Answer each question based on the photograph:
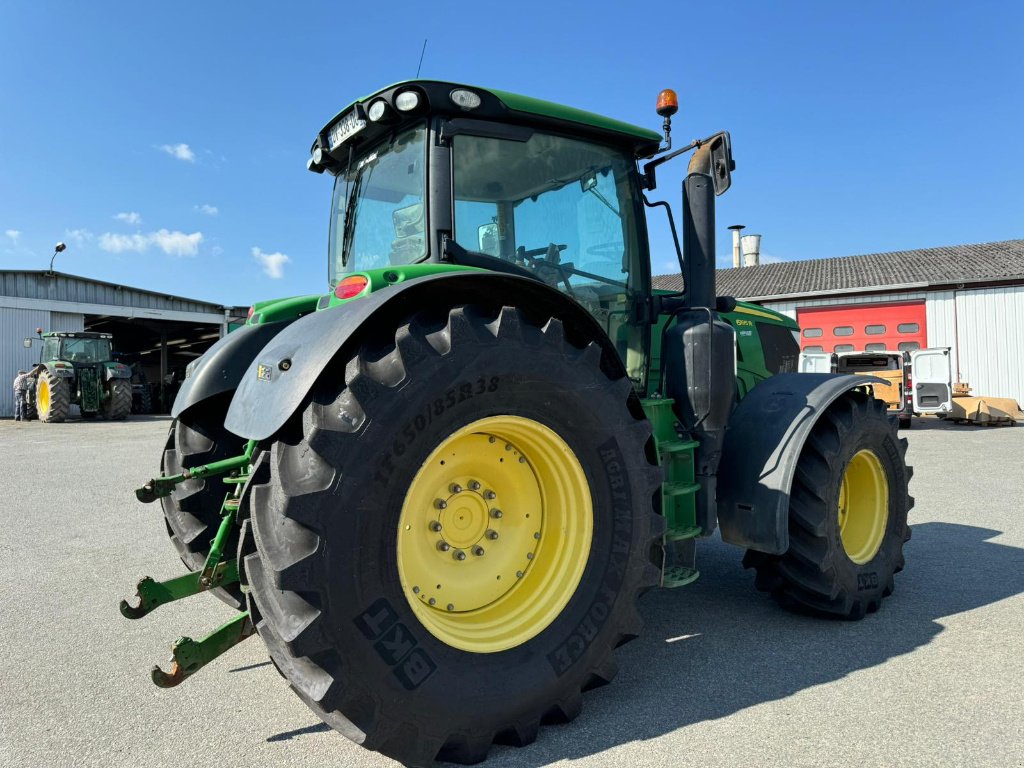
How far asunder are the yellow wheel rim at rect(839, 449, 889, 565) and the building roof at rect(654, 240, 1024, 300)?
43.1 ft

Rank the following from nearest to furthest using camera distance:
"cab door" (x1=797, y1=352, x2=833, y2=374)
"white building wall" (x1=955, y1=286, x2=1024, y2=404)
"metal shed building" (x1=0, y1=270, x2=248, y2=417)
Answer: "cab door" (x1=797, y1=352, x2=833, y2=374) < "white building wall" (x1=955, y1=286, x2=1024, y2=404) < "metal shed building" (x1=0, y1=270, x2=248, y2=417)

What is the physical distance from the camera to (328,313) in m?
2.27

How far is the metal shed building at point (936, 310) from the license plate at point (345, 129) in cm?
1541

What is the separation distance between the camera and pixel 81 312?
23.7 m

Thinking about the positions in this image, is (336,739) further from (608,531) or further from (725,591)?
(725,591)

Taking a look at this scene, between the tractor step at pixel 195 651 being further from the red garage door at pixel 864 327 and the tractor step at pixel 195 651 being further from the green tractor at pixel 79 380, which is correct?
the green tractor at pixel 79 380

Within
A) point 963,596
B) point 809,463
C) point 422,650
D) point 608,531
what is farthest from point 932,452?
point 422,650

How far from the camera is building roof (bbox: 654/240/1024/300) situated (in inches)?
733

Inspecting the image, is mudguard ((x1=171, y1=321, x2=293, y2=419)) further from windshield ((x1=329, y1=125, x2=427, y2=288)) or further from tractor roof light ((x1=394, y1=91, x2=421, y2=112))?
tractor roof light ((x1=394, y1=91, x2=421, y2=112))

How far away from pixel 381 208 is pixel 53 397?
19.1m

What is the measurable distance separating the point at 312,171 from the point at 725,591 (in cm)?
320

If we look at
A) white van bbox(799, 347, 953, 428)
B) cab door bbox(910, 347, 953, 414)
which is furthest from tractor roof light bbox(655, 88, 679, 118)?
cab door bbox(910, 347, 953, 414)

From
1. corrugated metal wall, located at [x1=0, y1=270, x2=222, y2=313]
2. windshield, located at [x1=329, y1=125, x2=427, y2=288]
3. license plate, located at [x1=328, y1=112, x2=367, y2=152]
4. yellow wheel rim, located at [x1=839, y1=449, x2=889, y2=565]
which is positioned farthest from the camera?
corrugated metal wall, located at [x1=0, y1=270, x2=222, y2=313]

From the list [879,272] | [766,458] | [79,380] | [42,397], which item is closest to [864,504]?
[766,458]
